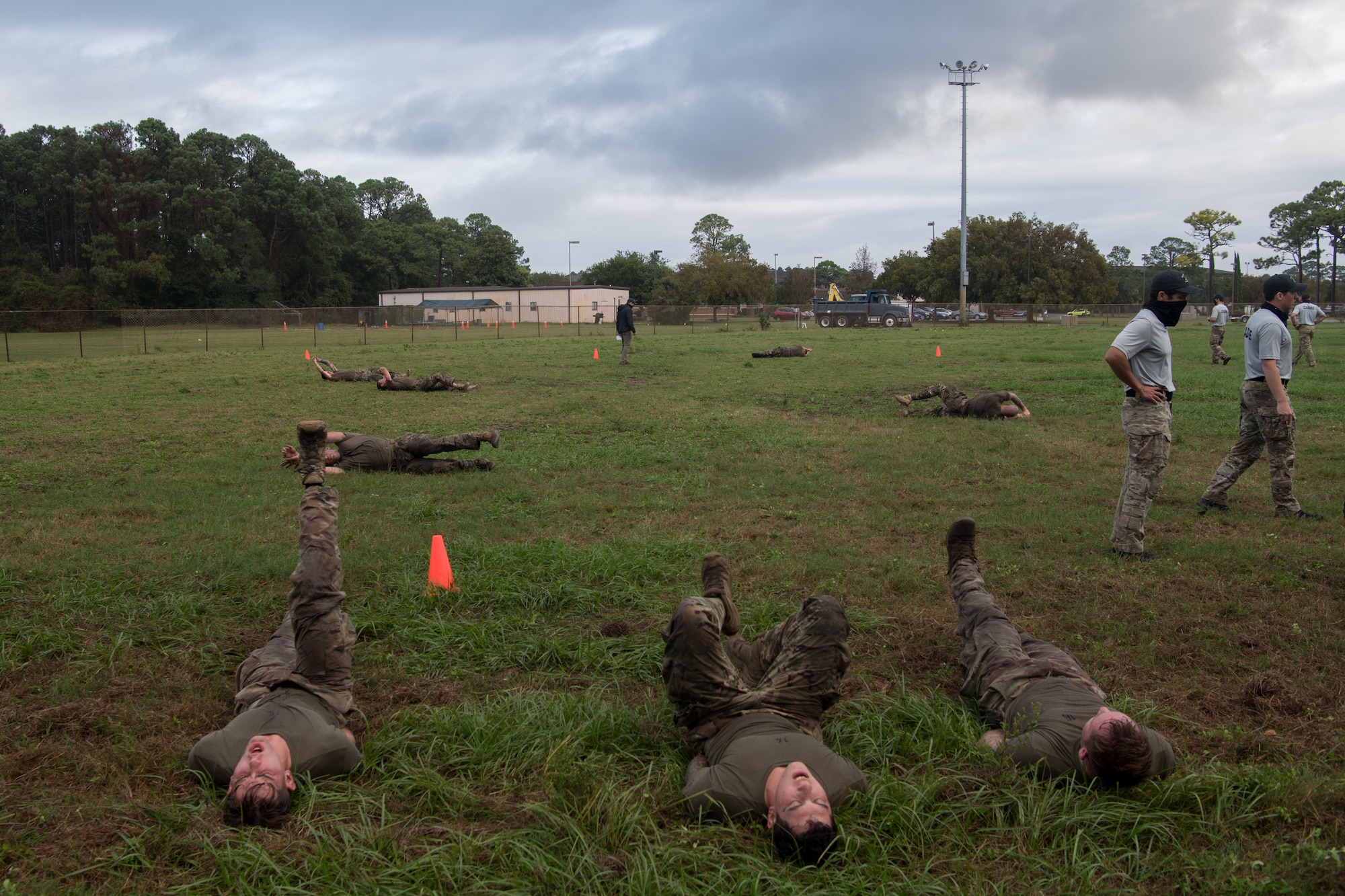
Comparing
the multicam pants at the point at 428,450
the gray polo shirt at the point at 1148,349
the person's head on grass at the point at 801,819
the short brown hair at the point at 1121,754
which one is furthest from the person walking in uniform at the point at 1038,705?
the multicam pants at the point at 428,450

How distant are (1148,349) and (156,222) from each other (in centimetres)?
7450

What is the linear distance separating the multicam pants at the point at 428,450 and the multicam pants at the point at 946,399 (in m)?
6.63

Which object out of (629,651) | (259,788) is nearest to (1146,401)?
(629,651)

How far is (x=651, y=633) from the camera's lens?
4871 mm

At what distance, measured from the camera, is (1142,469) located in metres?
6.11

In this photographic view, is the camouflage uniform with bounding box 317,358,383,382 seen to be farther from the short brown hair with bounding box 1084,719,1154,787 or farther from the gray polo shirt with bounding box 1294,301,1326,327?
the gray polo shirt with bounding box 1294,301,1326,327

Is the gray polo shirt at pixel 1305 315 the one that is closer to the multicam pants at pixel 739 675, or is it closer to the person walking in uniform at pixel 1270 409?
the person walking in uniform at pixel 1270 409

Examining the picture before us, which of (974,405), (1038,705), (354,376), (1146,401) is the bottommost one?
(1038,705)

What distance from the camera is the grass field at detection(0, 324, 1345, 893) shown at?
117 inches

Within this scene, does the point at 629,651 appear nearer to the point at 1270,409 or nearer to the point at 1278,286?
the point at 1270,409

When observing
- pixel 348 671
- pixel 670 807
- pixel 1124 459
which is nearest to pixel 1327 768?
pixel 670 807

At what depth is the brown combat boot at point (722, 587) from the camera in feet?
13.9

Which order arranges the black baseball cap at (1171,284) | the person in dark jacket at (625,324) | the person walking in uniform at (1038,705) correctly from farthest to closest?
the person in dark jacket at (625,324)
the black baseball cap at (1171,284)
the person walking in uniform at (1038,705)

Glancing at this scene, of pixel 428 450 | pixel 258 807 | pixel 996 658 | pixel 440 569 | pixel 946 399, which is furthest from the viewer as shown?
pixel 946 399
